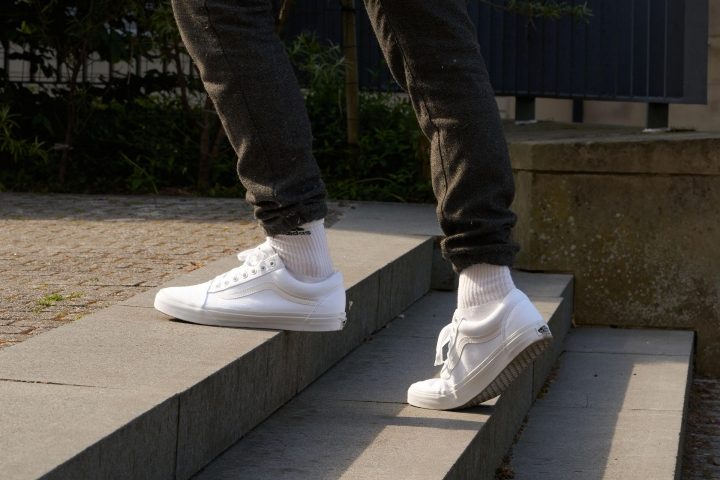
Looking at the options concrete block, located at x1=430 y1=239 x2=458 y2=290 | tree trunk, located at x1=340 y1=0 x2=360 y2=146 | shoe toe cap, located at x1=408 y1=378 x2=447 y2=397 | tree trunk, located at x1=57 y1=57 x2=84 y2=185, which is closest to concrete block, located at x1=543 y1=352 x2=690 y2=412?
concrete block, located at x1=430 y1=239 x2=458 y2=290

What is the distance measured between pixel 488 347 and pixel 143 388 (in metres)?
0.68

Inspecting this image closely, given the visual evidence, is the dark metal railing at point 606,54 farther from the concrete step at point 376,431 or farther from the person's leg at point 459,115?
the person's leg at point 459,115

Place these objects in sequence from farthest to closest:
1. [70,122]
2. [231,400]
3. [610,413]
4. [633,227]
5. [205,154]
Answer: [70,122], [205,154], [633,227], [610,413], [231,400]

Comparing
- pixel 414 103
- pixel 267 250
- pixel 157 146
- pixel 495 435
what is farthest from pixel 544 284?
pixel 157 146

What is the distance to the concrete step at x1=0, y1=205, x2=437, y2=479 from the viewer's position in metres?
1.71

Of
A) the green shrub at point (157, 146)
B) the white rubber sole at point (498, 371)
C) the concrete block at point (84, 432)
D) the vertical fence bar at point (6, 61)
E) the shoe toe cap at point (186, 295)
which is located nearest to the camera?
the concrete block at point (84, 432)

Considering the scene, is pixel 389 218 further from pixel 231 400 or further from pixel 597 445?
pixel 231 400

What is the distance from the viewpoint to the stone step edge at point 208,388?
1766mm

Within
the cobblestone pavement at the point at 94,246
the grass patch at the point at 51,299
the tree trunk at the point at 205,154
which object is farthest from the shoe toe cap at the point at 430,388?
the tree trunk at the point at 205,154

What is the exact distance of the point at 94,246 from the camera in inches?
148

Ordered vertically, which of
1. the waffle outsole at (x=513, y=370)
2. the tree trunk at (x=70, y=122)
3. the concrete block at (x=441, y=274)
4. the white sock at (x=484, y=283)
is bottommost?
the concrete block at (x=441, y=274)

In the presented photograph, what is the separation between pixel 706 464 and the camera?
327 cm

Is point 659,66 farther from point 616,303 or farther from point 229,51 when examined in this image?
point 229,51

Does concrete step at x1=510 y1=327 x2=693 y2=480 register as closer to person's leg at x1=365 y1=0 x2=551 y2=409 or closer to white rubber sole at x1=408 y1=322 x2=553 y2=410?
white rubber sole at x1=408 y1=322 x2=553 y2=410
